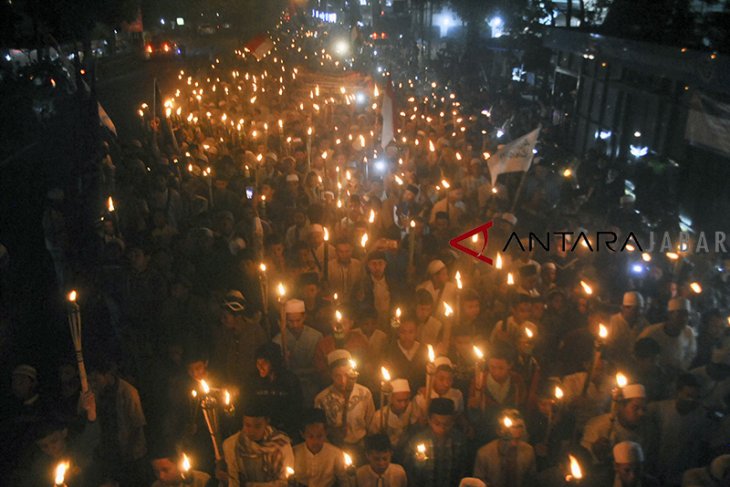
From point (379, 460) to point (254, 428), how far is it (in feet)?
3.13

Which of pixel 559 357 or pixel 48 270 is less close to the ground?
pixel 559 357

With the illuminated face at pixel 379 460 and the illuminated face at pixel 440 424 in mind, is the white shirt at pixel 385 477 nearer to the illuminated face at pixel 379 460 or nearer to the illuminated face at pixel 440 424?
the illuminated face at pixel 379 460

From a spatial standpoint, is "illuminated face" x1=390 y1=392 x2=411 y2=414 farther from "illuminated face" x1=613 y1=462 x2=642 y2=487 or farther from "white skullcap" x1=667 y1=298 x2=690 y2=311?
"white skullcap" x1=667 y1=298 x2=690 y2=311

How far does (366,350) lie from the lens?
21.3 ft

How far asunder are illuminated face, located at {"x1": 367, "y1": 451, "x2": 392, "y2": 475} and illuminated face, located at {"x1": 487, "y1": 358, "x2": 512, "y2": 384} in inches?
53.5

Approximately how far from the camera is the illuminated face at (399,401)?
5.46 meters

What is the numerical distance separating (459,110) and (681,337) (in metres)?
15.8

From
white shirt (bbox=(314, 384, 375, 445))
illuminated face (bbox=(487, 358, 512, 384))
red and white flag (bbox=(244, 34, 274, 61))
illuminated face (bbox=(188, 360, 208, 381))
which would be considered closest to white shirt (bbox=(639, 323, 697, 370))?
illuminated face (bbox=(487, 358, 512, 384))

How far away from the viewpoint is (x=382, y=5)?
2763 inches

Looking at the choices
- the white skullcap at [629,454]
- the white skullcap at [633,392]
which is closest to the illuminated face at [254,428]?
the white skullcap at [629,454]

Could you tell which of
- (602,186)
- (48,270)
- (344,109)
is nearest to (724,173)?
(602,186)

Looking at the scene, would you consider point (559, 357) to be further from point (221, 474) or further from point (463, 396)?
point (221, 474)

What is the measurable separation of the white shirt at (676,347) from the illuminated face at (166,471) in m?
4.48

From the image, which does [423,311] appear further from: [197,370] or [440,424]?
[197,370]
